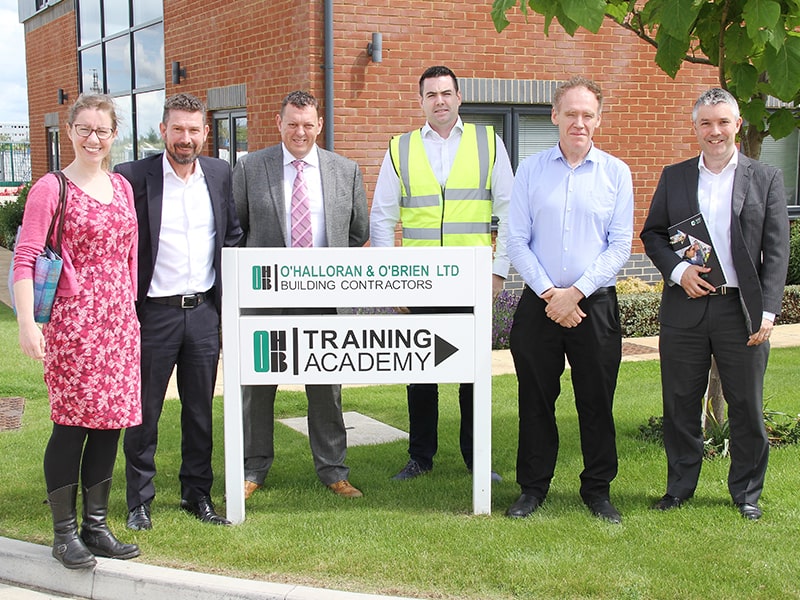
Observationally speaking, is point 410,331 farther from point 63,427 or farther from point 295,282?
point 63,427

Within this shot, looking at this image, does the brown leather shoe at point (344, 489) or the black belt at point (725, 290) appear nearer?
the black belt at point (725, 290)

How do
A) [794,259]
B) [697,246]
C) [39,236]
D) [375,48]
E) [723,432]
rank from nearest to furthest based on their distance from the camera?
[39,236], [697,246], [723,432], [375,48], [794,259]

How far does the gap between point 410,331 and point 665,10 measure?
2128 millimetres

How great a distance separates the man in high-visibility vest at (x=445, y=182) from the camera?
18.0ft

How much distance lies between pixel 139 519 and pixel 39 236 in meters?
1.56

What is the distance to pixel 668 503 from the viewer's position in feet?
16.9

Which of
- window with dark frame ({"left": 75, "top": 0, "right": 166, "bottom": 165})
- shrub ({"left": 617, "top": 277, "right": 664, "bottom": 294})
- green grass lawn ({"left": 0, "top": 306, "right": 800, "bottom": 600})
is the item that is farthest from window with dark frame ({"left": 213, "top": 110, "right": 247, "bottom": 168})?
green grass lawn ({"left": 0, "top": 306, "right": 800, "bottom": 600})

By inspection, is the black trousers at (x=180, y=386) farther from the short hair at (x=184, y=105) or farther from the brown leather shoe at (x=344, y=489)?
the short hair at (x=184, y=105)

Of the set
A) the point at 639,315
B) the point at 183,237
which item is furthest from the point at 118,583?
the point at 639,315

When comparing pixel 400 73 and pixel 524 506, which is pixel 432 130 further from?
pixel 400 73

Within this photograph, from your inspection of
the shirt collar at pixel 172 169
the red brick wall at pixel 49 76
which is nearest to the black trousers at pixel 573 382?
the shirt collar at pixel 172 169

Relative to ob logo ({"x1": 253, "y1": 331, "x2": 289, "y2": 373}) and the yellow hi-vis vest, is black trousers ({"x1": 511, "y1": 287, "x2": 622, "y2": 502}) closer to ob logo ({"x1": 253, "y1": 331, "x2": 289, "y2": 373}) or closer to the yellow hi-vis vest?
the yellow hi-vis vest

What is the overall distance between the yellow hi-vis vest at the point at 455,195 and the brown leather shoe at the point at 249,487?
1613mm

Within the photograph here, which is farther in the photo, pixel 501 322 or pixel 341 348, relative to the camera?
pixel 501 322
